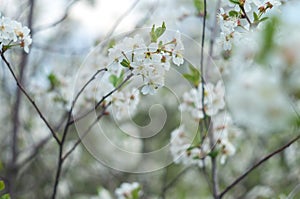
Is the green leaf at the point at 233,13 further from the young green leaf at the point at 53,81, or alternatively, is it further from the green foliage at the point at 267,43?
the young green leaf at the point at 53,81

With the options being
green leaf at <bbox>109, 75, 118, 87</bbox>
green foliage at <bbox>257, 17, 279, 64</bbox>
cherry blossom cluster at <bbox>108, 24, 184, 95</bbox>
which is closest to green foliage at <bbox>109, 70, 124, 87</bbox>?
green leaf at <bbox>109, 75, 118, 87</bbox>

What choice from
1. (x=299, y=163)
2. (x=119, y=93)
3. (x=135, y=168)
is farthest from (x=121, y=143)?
(x=299, y=163)

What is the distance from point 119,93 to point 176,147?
0.71 ft

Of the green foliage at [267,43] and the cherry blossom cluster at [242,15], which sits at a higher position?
the cherry blossom cluster at [242,15]

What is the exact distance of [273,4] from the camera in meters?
0.72

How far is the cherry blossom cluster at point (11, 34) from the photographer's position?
2.37 ft

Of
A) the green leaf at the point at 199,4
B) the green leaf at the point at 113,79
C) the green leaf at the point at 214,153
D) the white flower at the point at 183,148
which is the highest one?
the green leaf at the point at 199,4

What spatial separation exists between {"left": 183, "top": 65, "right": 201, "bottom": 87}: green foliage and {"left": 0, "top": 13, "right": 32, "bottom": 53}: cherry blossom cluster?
0.37m

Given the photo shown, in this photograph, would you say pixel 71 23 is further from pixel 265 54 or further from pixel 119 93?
pixel 265 54

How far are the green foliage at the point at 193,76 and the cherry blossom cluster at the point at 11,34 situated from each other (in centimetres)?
37

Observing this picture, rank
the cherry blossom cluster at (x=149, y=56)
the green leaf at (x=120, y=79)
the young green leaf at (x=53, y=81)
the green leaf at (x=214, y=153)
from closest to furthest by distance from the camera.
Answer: the cherry blossom cluster at (x=149, y=56) < the green leaf at (x=120, y=79) < the green leaf at (x=214, y=153) < the young green leaf at (x=53, y=81)

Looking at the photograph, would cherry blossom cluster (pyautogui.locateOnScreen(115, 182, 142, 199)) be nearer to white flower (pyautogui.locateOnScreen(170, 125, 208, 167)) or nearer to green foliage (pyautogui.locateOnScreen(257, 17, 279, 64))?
white flower (pyautogui.locateOnScreen(170, 125, 208, 167))

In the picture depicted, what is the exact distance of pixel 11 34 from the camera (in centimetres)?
73

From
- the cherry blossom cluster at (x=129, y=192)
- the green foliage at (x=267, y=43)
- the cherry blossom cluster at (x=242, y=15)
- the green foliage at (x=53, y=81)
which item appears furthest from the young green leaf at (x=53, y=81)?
the green foliage at (x=267, y=43)
